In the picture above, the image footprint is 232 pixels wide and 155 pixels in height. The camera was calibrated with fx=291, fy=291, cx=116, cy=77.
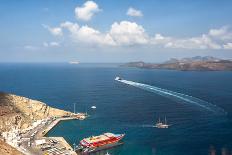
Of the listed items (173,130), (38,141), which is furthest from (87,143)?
(173,130)

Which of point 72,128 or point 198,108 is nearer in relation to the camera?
point 72,128

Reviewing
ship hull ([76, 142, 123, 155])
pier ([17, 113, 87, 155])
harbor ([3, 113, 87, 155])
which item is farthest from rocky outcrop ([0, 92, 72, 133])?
ship hull ([76, 142, 123, 155])

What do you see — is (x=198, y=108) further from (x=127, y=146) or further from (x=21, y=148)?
(x=21, y=148)

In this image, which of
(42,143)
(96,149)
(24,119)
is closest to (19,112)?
(24,119)

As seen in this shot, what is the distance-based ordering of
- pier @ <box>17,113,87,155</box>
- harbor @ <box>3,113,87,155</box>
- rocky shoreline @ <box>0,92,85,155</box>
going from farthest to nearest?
rocky shoreline @ <box>0,92,85,155</box> → harbor @ <box>3,113,87,155</box> → pier @ <box>17,113,87,155</box>

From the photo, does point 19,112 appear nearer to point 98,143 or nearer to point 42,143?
point 42,143

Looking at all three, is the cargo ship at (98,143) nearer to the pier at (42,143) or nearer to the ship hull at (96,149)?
the ship hull at (96,149)

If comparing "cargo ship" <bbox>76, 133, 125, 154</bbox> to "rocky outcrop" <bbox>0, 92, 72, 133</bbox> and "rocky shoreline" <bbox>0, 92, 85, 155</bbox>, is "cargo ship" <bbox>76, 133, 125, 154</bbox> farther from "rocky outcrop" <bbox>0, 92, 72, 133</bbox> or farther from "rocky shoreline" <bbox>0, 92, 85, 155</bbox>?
"rocky outcrop" <bbox>0, 92, 72, 133</bbox>
